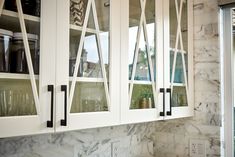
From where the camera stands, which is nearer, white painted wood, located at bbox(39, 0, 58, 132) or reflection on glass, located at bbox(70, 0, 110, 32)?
white painted wood, located at bbox(39, 0, 58, 132)

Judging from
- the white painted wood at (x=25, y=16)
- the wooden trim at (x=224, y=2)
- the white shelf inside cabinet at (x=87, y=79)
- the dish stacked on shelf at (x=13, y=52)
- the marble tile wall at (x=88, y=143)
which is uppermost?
the wooden trim at (x=224, y=2)

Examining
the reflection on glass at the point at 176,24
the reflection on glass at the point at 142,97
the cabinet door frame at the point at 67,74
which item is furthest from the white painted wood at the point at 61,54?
the reflection on glass at the point at 176,24

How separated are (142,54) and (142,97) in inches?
9.5

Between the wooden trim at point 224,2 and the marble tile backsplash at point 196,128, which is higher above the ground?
the wooden trim at point 224,2

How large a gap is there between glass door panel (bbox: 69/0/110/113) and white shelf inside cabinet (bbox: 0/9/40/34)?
0.17 meters

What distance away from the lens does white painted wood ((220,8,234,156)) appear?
1863 mm

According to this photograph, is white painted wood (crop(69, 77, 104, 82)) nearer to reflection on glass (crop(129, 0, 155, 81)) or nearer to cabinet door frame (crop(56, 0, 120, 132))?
cabinet door frame (crop(56, 0, 120, 132))

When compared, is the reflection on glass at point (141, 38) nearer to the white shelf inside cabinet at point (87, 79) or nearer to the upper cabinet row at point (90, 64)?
the upper cabinet row at point (90, 64)

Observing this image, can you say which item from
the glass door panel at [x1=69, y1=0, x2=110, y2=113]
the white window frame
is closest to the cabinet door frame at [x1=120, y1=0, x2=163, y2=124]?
the glass door panel at [x1=69, y1=0, x2=110, y2=113]

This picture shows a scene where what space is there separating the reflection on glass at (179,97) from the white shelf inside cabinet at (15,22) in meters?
1.02

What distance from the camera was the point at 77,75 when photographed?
1167 mm

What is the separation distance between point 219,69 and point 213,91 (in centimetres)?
15

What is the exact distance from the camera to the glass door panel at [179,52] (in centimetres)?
174

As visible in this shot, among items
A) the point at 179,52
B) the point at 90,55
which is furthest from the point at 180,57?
the point at 90,55
